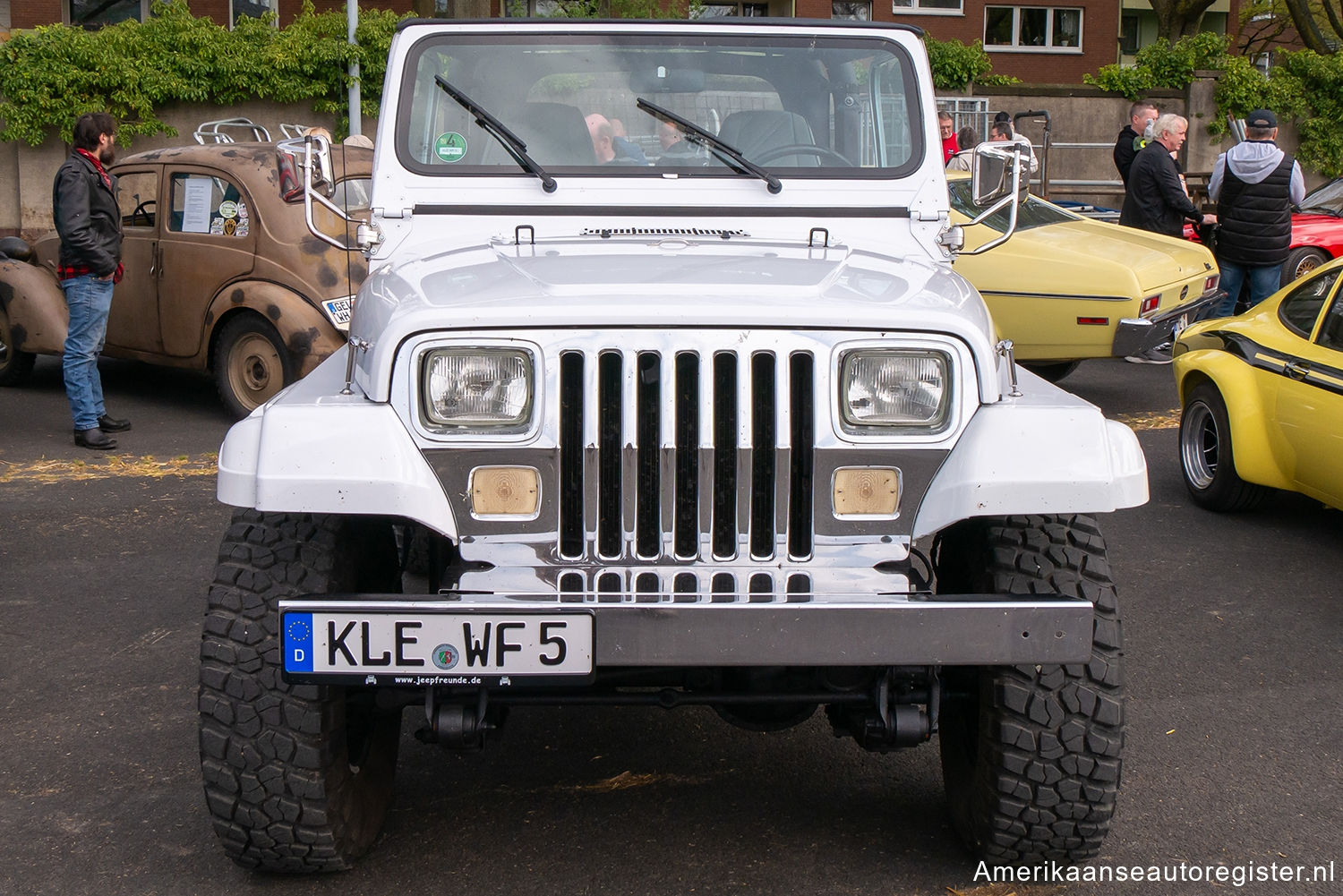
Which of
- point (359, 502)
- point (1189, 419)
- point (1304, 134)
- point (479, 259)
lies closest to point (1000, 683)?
point (359, 502)

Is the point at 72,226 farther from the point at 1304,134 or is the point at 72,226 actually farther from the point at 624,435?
the point at 1304,134

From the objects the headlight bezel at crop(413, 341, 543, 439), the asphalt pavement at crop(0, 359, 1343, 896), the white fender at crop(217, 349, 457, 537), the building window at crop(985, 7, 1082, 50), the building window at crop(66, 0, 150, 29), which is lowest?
the asphalt pavement at crop(0, 359, 1343, 896)

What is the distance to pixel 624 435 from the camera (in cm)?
291

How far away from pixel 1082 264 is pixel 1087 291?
22cm

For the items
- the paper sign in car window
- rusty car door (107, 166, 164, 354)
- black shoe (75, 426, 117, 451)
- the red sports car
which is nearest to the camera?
black shoe (75, 426, 117, 451)

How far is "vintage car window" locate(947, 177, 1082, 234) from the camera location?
9758 mm

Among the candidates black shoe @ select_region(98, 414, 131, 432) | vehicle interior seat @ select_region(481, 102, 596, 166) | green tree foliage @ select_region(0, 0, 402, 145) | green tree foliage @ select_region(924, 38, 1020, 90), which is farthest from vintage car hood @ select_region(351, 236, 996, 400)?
green tree foliage @ select_region(924, 38, 1020, 90)

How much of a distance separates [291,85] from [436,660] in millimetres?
17015

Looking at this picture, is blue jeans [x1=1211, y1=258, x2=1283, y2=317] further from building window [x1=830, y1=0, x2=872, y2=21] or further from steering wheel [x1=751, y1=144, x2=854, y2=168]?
building window [x1=830, y1=0, x2=872, y2=21]

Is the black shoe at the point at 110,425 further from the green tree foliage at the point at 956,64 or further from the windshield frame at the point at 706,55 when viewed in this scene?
the green tree foliage at the point at 956,64

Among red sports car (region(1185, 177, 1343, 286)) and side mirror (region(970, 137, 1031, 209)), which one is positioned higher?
side mirror (region(970, 137, 1031, 209))

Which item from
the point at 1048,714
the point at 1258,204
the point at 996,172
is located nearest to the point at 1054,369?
the point at 1258,204

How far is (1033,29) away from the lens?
3209 centimetres

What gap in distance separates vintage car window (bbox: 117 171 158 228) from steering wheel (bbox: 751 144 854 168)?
5959 millimetres
